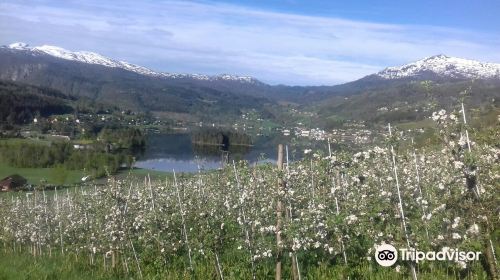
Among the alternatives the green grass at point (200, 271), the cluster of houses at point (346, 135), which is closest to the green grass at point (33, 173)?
the green grass at point (200, 271)

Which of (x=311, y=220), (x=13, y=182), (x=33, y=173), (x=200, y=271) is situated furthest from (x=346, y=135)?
(x=33, y=173)

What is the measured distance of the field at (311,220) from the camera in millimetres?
6648

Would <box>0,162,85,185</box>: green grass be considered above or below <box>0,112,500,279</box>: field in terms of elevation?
below

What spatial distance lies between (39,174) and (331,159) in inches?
2331

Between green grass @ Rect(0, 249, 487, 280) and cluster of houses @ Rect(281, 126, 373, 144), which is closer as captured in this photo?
green grass @ Rect(0, 249, 487, 280)

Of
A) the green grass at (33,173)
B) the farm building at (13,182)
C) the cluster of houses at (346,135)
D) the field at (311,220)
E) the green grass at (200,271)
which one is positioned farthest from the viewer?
the green grass at (33,173)

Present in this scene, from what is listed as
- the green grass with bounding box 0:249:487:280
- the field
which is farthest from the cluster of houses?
the green grass with bounding box 0:249:487:280

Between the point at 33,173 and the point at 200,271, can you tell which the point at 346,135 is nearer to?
the point at 200,271

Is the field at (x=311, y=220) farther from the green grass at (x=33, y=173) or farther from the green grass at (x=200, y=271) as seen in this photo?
the green grass at (x=33, y=173)

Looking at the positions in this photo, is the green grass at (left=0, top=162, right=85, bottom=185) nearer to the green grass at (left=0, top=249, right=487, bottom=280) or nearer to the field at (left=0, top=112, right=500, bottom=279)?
the field at (left=0, top=112, right=500, bottom=279)

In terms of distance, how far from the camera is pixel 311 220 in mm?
8297

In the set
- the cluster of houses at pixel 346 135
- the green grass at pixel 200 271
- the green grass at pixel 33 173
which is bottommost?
the green grass at pixel 33 173

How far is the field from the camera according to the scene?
6648 mm

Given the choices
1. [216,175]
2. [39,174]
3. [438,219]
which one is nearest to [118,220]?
[216,175]
